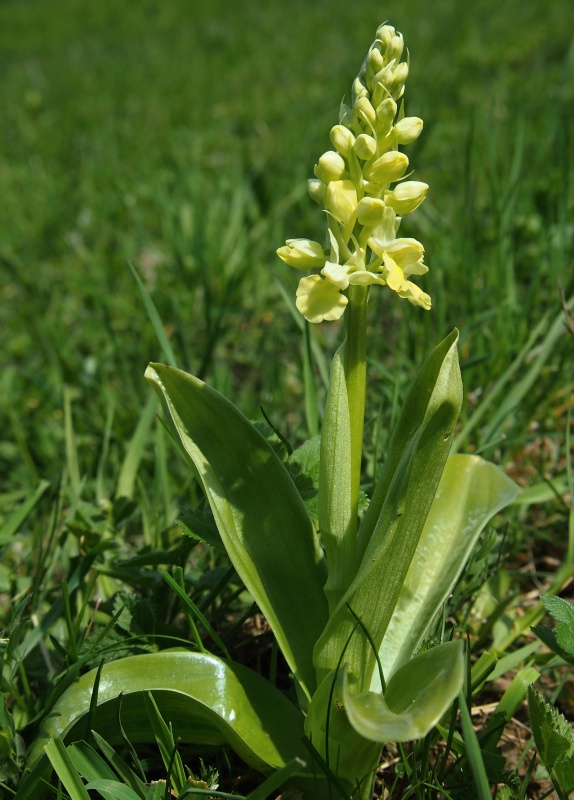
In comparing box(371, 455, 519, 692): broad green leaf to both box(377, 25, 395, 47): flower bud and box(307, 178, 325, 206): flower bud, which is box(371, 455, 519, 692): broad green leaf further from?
box(377, 25, 395, 47): flower bud

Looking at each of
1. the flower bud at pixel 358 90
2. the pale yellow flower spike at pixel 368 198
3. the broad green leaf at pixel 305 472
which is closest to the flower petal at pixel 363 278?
the pale yellow flower spike at pixel 368 198

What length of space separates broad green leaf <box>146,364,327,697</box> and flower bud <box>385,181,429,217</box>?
0.39 metres

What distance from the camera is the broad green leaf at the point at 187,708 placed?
1.11 metres

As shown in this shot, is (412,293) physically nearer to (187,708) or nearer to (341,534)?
(341,534)

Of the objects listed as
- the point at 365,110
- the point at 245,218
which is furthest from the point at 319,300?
the point at 245,218

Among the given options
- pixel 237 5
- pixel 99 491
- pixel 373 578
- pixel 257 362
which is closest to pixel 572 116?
pixel 257 362

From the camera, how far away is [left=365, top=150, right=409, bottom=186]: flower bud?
104cm

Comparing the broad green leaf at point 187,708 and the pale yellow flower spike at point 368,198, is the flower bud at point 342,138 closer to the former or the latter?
the pale yellow flower spike at point 368,198

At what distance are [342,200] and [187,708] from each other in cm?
74

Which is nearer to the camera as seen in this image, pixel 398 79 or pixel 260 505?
pixel 398 79

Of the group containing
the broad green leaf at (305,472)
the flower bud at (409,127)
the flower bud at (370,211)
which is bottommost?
the broad green leaf at (305,472)

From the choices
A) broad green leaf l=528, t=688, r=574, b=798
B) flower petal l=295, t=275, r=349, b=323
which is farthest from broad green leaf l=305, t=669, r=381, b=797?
flower petal l=295, t=275, r=349, b=323

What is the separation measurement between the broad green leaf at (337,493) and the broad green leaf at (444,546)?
15 cm

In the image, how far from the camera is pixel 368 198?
103 cm
